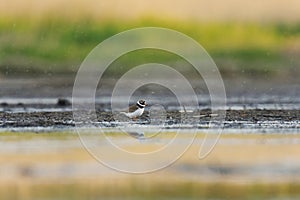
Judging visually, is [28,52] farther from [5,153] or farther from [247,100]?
[5,153]

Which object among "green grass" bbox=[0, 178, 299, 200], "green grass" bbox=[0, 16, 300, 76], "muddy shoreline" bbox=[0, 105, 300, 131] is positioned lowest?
"green grass" bbox=[0, 178, 299, 200]

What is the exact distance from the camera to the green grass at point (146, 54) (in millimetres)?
27500

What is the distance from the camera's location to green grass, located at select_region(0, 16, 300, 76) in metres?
27.5

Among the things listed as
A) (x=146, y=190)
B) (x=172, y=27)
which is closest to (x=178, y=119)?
(x=172, y=27)

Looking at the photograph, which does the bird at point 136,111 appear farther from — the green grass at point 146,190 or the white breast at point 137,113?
the green grass at point 146,190

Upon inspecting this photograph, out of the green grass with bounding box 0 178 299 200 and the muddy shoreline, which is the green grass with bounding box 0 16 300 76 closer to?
the muddy shoreline

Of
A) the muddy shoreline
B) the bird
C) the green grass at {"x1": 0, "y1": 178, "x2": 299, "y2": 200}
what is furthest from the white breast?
the green grass at {"x1": 0, "y1": 178, "x2": 299, "y2": 200}

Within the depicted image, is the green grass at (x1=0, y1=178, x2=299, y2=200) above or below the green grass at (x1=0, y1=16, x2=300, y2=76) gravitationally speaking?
below

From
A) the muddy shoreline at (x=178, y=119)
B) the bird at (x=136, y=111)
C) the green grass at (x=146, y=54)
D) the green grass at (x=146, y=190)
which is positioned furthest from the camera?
the green grass at (x=146, y=54)

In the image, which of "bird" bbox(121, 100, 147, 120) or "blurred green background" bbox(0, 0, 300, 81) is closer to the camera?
"bird" bbox(121, 100, 147, 120)

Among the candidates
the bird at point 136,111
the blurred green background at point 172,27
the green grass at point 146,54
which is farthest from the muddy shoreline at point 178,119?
the blurred green background at point 172,27

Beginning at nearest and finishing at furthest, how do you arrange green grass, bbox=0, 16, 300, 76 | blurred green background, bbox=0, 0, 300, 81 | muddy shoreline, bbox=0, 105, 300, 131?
1. muddy shoreline, bbox=0, 105, 300, 131
2. green grass, bbox=0, 16, 300, 76
3. blurred green background, bbox=0, 0, 300, 81

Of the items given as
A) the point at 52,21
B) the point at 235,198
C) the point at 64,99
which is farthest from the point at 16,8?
the point at 235,198

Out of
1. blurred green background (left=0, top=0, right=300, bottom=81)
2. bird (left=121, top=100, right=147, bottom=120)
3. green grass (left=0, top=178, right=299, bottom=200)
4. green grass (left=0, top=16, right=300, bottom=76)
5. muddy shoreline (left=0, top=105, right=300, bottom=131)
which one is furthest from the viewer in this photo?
blurred green background (left=0, top=0, right=300, bottom=81)
